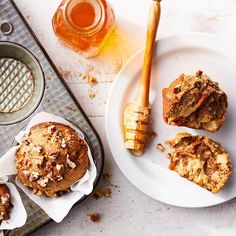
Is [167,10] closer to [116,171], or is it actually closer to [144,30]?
[144,30]

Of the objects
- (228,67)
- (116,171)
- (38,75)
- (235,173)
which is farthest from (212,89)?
(38,75)

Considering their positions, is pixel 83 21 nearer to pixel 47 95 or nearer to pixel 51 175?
pixel 47 95

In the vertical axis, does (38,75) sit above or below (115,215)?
above

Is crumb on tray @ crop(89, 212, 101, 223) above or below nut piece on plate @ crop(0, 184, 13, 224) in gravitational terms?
below

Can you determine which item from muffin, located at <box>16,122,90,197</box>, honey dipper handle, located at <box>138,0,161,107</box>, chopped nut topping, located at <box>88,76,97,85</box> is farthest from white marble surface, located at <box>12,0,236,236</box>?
muffin, located at <box>16,122,90,197</box>

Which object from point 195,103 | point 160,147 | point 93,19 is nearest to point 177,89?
point 195,103

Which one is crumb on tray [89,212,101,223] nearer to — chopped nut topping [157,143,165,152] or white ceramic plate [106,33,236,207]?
white ceramic plate [106,33,236,207]
